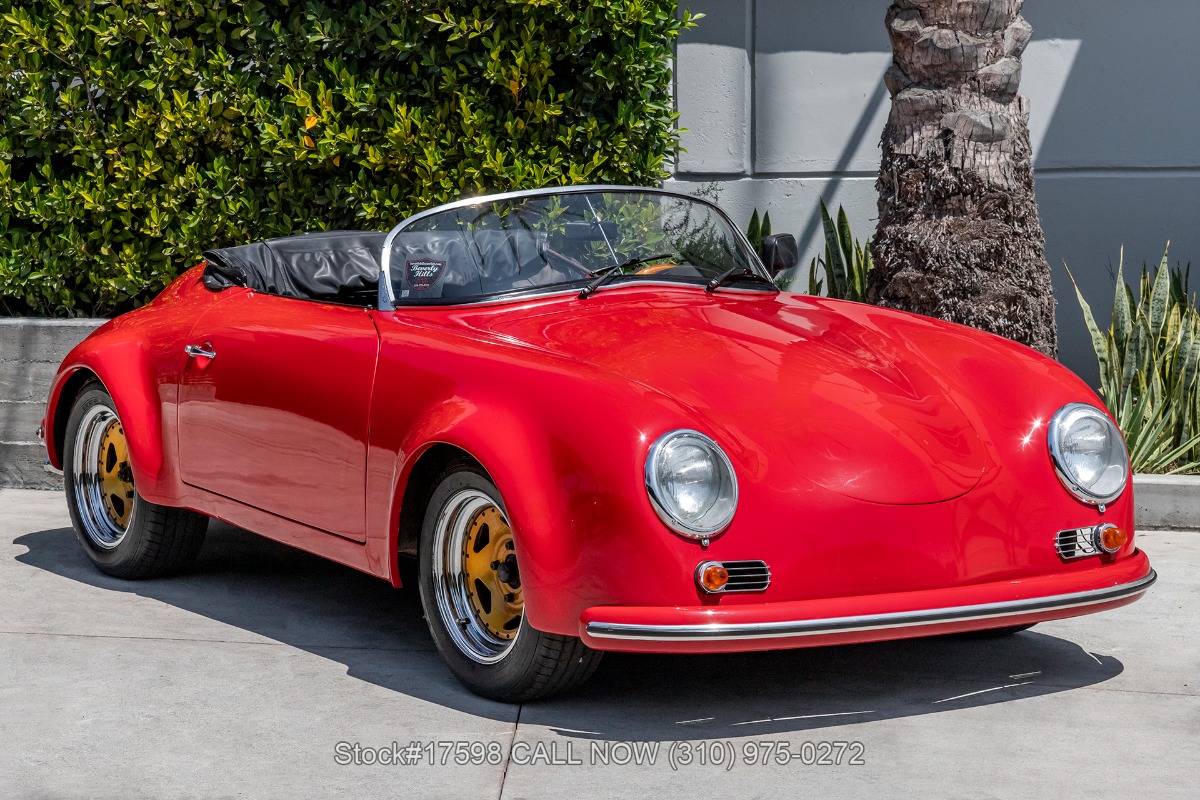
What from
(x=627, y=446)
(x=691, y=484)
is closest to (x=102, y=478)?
(x=627, y=446)

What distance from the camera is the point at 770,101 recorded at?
966cm

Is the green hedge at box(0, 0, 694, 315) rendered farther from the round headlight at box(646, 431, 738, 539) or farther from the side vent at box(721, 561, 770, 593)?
the side vent at box(721, 561, 770, 593)

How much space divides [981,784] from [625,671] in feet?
4.15

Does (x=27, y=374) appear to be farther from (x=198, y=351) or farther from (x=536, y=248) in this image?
(x=536, y=248)

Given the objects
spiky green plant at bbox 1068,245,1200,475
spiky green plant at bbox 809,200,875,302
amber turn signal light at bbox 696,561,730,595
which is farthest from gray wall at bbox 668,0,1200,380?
amber turn signal light at bbox 696,561,730,595

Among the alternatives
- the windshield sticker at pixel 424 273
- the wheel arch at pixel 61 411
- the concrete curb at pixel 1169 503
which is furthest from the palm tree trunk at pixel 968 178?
the wheel arch at pixel 61 411

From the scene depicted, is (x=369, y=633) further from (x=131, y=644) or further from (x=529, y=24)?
(x=529, y=24)

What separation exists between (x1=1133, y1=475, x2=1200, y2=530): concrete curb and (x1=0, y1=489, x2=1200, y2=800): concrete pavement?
1173 millimetres

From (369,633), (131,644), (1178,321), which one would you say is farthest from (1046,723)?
(1178,321)

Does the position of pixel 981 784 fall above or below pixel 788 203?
below

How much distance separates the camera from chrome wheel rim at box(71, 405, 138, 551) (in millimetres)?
5867

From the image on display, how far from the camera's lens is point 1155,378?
7109 millimetres

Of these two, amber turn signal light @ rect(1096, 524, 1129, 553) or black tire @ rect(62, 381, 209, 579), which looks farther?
black tire @ rect(62, 381, 209, 579)

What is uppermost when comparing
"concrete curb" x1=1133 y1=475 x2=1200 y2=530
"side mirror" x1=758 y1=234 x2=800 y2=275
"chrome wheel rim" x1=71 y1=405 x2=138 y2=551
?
"side mirror" x1=758 y1=234 x2=800 y2=275
